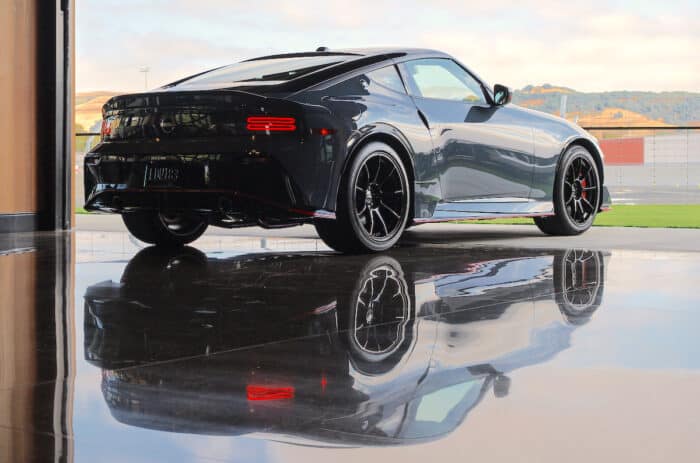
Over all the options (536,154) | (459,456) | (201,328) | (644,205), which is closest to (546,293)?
(201,328)

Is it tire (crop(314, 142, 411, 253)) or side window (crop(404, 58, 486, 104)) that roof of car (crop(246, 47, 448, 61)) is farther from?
tire (crop(314, 142, 411, 253))

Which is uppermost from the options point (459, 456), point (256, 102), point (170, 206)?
point (256, 102)

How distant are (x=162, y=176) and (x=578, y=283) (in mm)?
2662

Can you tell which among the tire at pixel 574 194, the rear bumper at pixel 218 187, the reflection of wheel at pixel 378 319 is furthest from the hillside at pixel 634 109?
the reflection of wheel at pixel 378 319

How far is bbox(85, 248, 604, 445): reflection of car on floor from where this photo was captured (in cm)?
265

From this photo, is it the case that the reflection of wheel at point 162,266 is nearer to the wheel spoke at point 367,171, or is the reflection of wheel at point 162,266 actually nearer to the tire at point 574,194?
the wheel spoke at point 367,171

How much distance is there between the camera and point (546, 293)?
5098 mm

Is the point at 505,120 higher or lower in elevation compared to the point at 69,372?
higher

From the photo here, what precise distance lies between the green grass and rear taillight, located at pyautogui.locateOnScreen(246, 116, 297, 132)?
520 centimetres

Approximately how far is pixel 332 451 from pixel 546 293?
295 cm

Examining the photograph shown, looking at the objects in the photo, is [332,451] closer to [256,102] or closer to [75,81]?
[256,102]

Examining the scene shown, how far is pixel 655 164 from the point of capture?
63.9ft

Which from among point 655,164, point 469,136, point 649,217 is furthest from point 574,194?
point 655,164

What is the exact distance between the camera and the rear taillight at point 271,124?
→ 21.4 ft
